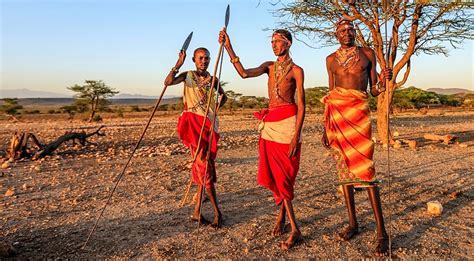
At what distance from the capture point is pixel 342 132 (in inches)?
145

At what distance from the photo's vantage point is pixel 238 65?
3686 millimetres

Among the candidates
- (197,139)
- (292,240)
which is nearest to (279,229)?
(292,240)

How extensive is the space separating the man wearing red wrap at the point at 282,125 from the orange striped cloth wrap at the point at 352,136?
413 millimetres

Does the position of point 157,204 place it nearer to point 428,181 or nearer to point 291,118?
point 291,118

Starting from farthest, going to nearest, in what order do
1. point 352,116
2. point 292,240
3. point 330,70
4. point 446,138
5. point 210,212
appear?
point 446,138, point 210,212, point 330,70, point 352,116, point 292,240

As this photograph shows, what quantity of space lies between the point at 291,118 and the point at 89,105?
31.1 m

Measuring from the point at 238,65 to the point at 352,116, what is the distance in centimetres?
123

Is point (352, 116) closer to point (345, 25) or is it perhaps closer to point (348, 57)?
point (348, 57)

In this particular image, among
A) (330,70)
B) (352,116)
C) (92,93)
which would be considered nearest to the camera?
(352,116)

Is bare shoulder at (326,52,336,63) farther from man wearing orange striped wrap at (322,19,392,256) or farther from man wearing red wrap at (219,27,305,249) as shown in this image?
man wearing red wrap at (219,27,305,249)

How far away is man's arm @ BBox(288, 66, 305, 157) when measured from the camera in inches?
140

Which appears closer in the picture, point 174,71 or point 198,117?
point 174,71

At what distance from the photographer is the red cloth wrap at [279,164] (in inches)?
144

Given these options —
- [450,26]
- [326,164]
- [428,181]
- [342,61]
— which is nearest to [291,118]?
[342,61]
